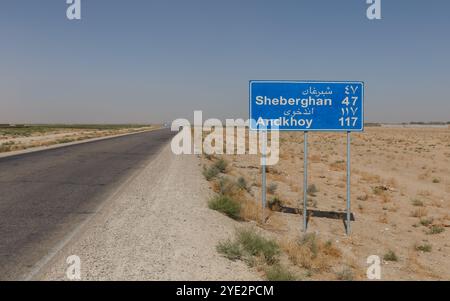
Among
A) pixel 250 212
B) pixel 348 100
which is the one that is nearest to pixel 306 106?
pixel 348 100

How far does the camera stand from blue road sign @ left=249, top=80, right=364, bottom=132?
30.5 feet

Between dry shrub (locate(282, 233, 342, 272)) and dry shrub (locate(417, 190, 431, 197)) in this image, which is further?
dry shrub (locate(417, 190, 431, 197))

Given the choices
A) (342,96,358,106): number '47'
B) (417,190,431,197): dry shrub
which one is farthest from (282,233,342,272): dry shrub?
(417,190,431,197): dry shrub

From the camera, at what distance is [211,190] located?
12148mm

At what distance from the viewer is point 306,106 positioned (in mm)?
9445

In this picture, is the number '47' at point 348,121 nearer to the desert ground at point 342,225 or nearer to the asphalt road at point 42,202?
the desert ground at point 342,225

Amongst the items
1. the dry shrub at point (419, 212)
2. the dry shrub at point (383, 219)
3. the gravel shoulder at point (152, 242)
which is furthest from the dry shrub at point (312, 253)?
the dry shrub at point (419, 212)

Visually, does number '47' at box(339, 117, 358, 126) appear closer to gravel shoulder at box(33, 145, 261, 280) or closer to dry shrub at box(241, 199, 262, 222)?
dry shrub at box(241, 199, 262, 222)

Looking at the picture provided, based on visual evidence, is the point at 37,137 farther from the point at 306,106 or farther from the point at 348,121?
the point at 348,121

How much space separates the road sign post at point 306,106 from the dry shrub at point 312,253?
1.78m

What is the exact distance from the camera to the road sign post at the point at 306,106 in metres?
Answer: 9.27

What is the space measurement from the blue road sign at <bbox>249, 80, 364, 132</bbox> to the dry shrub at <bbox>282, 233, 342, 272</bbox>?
274 centimetres
